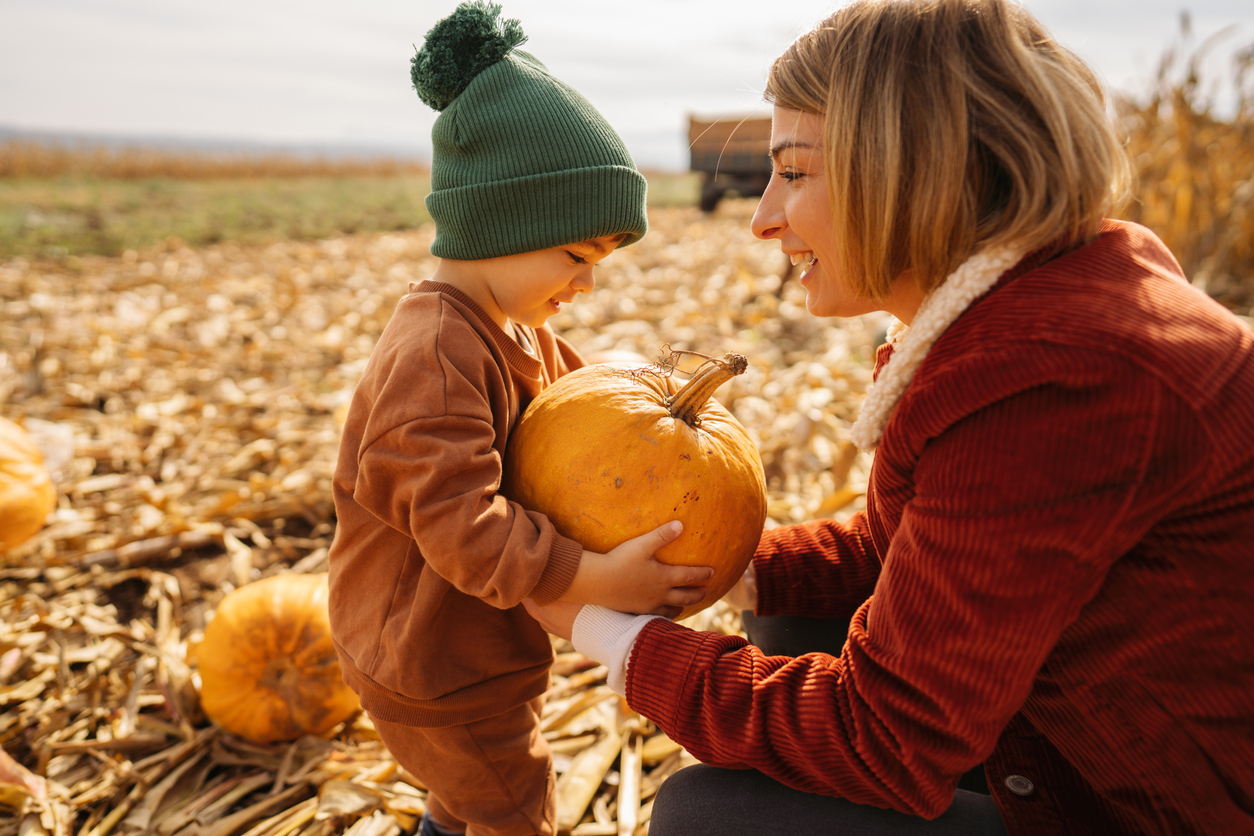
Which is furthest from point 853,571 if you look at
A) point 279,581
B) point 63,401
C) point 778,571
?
point 63,401

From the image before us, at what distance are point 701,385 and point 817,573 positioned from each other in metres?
0.78

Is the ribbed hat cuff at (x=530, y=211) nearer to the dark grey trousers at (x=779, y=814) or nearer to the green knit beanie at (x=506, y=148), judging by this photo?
the green knit beanie at (x=506, y=148)

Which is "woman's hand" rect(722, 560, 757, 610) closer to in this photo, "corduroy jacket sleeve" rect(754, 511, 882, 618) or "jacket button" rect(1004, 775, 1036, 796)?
"corduroy jacket sleeve" rect(754, 511, 882, 618)

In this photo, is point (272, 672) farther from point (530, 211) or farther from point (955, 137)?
point (955, 137)

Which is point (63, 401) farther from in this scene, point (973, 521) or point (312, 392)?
point (973, 521)

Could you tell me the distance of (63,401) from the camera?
5.20m

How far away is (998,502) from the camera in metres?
1.33

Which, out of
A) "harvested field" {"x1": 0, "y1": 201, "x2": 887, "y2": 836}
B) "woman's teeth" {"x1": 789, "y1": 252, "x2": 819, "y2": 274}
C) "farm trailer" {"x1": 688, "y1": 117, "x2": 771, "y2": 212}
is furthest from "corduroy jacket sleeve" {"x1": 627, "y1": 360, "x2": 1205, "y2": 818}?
"farm trailer" {"x1": 688, "y1": 117, "x2": 771, "y2": 212}

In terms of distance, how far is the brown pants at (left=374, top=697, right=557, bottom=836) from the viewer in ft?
6.82

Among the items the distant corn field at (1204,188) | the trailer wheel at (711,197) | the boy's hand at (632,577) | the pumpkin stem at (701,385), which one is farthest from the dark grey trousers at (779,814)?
the trailer wheel at (711,197)

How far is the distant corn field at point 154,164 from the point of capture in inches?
1126

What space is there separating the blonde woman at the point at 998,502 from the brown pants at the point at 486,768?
492mm

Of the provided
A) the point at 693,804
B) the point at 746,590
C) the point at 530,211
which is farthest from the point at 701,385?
the point at 693,804

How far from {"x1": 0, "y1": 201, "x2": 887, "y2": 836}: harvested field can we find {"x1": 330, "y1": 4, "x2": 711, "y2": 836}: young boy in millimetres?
632
